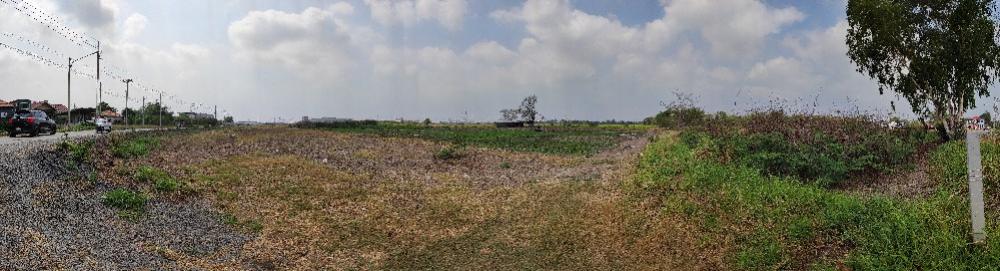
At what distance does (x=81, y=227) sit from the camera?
10758 millimetres

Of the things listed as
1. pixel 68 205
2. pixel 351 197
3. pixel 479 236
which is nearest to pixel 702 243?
pixel 479 236

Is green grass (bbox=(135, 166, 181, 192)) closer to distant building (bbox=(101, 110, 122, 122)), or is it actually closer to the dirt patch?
the dirt patch

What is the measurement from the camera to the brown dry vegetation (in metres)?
10.9

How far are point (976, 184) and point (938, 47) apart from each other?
14.3 metres

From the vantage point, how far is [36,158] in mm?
14766

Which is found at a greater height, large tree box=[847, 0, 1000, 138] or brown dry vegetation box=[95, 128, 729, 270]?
large tree box=[847, 0, 1000, 138]

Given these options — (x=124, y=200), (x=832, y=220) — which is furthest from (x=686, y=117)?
(x=124, y=200)

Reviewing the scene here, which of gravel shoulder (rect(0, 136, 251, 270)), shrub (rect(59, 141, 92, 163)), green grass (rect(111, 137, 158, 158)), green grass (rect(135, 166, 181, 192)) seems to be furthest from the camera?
green grass (rect(111, 137, 158, 158))

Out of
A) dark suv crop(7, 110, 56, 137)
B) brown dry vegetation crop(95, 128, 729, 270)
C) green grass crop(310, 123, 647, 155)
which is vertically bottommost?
brown dry vegetation crop(95, 128, 729, 270)

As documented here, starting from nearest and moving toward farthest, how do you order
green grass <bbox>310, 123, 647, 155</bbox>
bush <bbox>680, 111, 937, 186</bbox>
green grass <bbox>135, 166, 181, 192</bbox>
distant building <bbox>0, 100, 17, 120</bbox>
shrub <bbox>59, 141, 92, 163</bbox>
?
green grass <bbox>135, 166, 181, 192</bbox> → bush <bbox>680, 111, 937, 186</bbox> → shrub <bbox>59, 141, 92, 163</bbox> → green grass <bbox>310, 123, 647, 155</bbox> → distant building <bbox>0, 100, 17, 120</bbox>

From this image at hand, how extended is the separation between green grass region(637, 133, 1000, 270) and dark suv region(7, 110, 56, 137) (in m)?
28.7

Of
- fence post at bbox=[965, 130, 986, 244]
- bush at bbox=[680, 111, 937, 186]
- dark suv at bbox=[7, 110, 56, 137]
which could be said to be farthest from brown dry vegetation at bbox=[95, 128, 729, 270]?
dark suv at bbox=[7, 110, 56, 137]

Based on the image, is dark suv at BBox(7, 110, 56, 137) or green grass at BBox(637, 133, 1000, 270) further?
dark suv at BBox(7, 110, 56, 137)

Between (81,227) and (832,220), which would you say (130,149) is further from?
(832,220)
